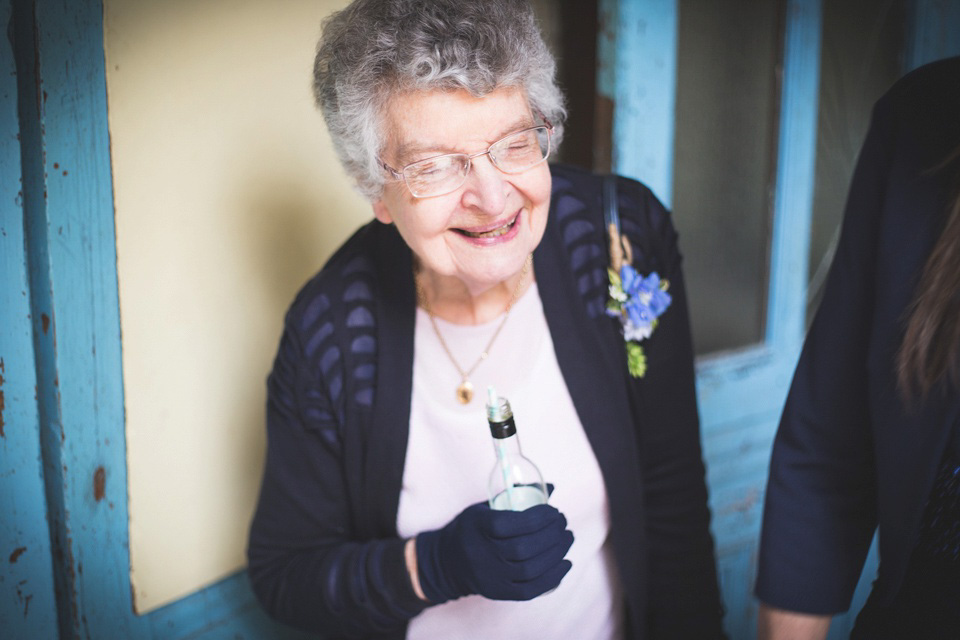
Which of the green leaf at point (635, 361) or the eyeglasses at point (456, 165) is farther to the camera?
the green leaf at point (635, 361)

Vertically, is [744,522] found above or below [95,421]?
below

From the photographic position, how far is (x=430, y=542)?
1108 millimetres

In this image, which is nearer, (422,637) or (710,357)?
(422,637)

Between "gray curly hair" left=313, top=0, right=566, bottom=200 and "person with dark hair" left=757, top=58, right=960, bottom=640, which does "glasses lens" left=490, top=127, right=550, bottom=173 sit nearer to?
"gray curly hair" left=313, top=0, right=566, bottom=200

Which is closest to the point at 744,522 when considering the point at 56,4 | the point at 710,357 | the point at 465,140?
the point at 710,357

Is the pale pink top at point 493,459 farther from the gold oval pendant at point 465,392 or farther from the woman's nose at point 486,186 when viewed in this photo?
the woman's nose at point 486,186

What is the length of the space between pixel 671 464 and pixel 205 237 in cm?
97

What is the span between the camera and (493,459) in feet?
3.86

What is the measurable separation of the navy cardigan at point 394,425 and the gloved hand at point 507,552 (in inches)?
5.0

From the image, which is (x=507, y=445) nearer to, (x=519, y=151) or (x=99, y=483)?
(x=519, y=151)

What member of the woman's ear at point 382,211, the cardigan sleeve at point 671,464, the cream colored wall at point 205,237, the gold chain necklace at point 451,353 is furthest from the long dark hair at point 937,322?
the cream colored wall at point 205,237

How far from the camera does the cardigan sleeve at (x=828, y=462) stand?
90cm

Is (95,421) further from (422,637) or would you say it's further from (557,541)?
(557,541)

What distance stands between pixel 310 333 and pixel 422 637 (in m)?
0.57
